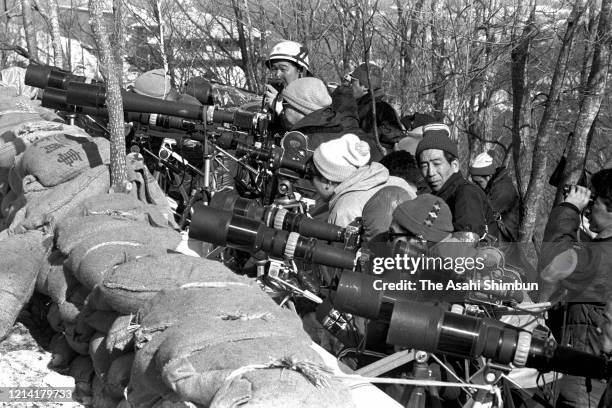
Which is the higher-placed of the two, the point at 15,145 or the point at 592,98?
the point at 592,98

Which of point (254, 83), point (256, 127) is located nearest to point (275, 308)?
point (256, 127)

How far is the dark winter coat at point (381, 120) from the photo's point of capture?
596cm

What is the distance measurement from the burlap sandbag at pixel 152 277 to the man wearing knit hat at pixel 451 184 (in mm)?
1015

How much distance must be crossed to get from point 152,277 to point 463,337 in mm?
1580

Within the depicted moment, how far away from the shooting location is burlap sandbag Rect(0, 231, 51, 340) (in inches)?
171

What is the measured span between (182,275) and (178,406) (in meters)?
0.71

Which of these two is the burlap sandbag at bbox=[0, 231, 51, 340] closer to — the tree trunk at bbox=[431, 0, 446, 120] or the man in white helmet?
the man in white helmet

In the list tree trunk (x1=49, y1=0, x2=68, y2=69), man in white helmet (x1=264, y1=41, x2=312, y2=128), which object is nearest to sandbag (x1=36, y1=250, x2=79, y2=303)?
man in white helmet (x1=264, y1=41, x2=312, y2=128)

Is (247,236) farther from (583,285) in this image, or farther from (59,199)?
(59,199)

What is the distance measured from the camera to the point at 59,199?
16.5 feet

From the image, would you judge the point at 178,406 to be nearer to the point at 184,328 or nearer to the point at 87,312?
the point at 184,328

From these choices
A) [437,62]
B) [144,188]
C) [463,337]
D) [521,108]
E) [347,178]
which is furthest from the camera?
[437,62]

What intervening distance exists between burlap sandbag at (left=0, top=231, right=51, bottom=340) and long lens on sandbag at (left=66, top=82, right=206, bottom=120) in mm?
964

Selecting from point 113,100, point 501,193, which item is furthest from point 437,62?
point 113,100
